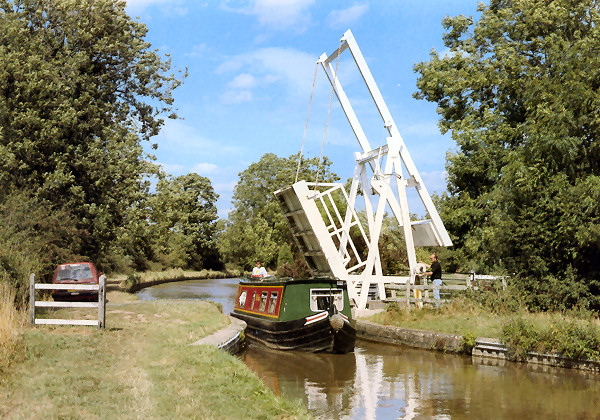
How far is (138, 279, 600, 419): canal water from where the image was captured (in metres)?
12.0

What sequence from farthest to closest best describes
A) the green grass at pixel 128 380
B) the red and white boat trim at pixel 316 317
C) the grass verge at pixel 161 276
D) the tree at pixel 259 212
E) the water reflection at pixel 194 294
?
the tree at pixel 259 212
the grass verge at pixel 161 276
the water reflection at pixel 194 294
the red and white boat trim at pixel 316 317
the green grass at pixel 128 380

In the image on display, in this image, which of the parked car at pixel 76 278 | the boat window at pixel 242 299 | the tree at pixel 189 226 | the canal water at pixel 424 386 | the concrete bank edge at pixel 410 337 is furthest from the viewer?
the tree at pixel 189 226

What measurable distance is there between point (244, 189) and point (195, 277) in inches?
501

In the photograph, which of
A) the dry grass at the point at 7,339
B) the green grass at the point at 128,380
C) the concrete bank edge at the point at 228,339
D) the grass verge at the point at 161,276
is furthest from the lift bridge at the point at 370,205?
the grass verge at the point at 161,276

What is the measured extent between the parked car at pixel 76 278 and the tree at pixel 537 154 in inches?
566

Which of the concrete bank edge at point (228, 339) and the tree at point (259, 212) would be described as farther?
the tree at point (259, 212)

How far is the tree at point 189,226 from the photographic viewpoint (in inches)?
3001

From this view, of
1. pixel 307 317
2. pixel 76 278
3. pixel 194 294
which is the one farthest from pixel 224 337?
pixel 194 294

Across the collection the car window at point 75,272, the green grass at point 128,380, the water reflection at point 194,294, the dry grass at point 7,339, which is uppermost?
the car window at point 75,272

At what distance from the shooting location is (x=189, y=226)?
8162 centimetres

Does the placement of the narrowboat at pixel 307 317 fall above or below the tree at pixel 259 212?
below

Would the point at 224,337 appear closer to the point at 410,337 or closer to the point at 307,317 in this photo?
the point at 307,317

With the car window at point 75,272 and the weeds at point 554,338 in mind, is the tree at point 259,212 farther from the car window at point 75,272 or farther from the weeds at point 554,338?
the weeds at point 554,338

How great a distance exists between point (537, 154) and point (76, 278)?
1665 centimetres
